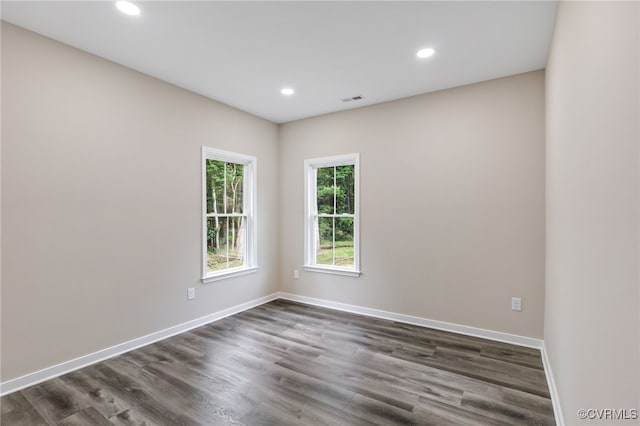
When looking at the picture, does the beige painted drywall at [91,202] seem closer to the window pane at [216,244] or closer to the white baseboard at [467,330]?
the window pane at [216,244]

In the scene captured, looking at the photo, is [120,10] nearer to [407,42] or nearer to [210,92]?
[210,92]

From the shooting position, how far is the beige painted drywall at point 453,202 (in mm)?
3064

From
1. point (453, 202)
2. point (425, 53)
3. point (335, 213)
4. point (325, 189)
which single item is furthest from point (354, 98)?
point (453, 202)

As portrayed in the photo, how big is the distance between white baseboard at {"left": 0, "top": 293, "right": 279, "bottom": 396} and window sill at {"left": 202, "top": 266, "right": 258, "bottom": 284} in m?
0.43

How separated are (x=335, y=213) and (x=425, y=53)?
2.34m

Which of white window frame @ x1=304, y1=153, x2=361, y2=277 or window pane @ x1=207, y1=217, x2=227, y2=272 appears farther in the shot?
white window frame @ x1=304, y1=153, x2=361, y2=277

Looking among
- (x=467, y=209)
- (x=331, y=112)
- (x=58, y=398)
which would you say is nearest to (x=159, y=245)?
(x=58, y=398)

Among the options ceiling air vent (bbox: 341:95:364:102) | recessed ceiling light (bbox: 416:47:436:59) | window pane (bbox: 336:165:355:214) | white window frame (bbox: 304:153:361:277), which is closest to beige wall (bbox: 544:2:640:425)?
recessed ceiling light (bbox: 416:47:436:59)

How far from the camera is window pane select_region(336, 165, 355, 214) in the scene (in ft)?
14.0

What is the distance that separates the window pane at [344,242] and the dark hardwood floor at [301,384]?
1.15 meters

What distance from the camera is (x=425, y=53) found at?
2.71 m

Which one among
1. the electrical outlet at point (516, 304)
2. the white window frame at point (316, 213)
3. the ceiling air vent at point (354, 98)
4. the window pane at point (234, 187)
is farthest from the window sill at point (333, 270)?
the ceiling air vent at point (354, 98)

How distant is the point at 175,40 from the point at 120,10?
16.6 inches

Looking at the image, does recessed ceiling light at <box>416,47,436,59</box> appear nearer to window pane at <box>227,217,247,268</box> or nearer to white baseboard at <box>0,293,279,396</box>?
window pane at <box>227,217,247,268</box>
